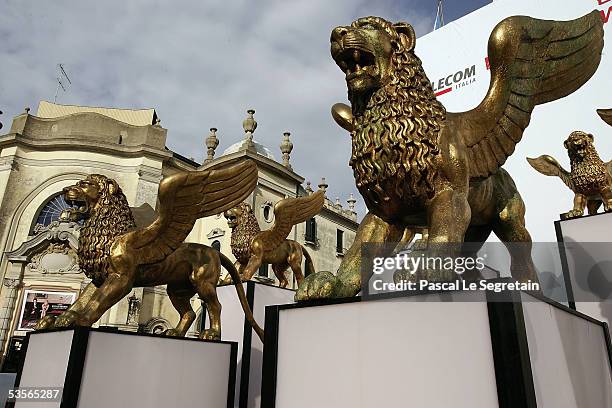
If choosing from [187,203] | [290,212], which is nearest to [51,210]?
[290,212]

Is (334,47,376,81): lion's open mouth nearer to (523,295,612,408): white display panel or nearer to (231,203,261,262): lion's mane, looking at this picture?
(523,295,612,408): white display panel

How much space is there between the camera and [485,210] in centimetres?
205

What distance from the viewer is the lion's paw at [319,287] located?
170cm

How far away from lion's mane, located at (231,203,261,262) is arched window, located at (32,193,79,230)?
36.8ft

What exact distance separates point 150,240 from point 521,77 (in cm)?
286

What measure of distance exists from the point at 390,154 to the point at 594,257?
6.82ft

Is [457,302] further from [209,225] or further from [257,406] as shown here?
[209,225]

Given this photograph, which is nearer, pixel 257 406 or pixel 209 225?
pixel 257 406

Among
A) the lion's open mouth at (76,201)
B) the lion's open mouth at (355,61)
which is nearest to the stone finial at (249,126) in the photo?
the lion's open mouth at (76,201)

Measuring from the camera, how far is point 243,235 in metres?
5.65

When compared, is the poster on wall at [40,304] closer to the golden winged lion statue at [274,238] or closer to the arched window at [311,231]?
the arched window at [311,231]

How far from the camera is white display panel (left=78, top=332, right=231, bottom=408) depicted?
2867 mm

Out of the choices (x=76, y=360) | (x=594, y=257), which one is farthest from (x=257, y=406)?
(x=594, y=257)

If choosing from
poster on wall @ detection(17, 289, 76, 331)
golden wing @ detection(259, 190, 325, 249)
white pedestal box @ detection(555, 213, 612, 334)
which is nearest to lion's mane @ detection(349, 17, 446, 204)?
white pedestal box @ detection(555, 213, 612, 334)
